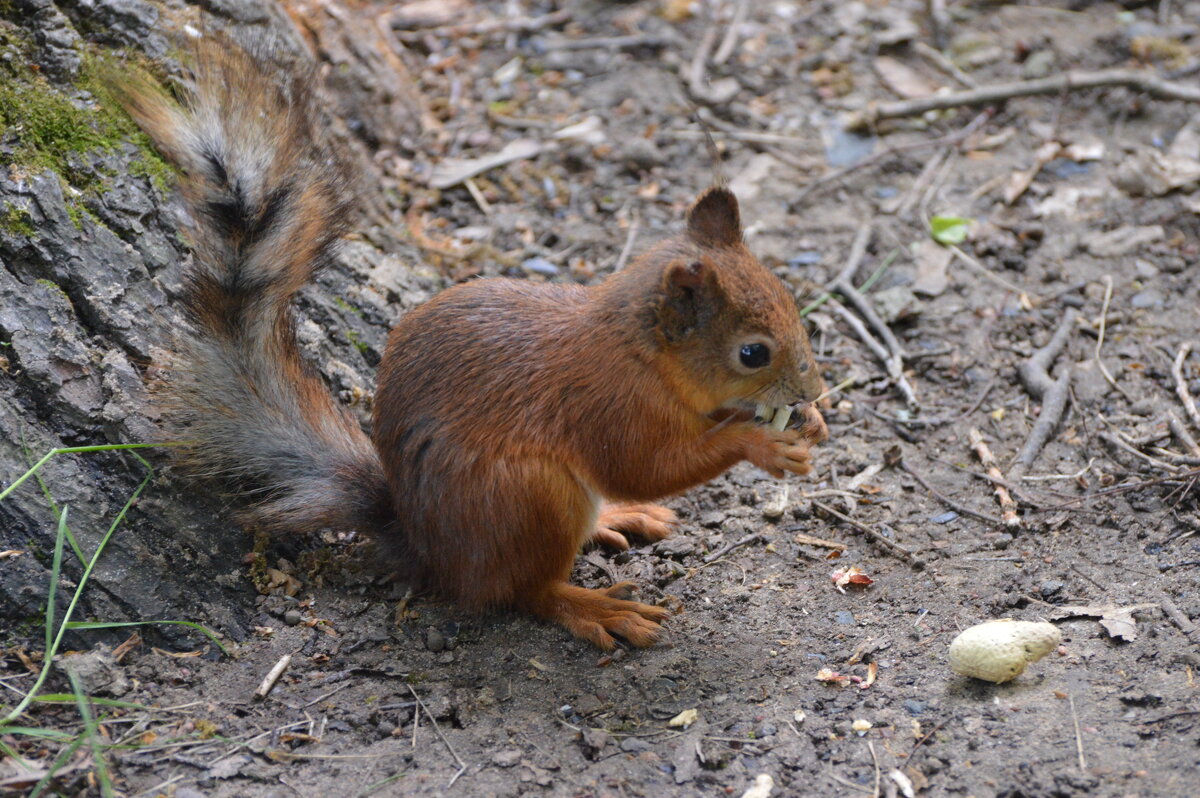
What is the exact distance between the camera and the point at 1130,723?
2.26m

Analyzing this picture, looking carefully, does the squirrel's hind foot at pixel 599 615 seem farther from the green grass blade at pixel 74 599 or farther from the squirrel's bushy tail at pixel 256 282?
the green grass blade at pixel 74 599

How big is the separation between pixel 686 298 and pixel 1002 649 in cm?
111

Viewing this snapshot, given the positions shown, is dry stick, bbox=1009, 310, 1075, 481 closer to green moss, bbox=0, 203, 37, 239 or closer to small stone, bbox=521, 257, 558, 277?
small stone, bbox=521, 257, 558, 277

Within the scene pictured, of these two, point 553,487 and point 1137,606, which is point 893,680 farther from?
point 553,487

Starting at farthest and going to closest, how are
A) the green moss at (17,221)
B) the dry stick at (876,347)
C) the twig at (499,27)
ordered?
the twig at (499,27) < the dry stick at (876,347) < the green moss at (17,221)

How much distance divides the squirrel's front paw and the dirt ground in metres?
0.42

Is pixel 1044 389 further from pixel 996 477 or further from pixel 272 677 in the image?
pixel 272 677

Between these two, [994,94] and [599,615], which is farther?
[994,94]

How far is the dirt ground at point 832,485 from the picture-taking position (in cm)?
235

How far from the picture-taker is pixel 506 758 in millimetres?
2398

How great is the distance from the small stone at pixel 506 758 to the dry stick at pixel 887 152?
2931 mm

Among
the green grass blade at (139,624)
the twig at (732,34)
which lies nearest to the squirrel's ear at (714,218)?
the green grass blade at (139,624)

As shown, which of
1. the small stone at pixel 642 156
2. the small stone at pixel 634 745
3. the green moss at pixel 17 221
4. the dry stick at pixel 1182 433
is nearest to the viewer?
the small stone at pixel 634 745

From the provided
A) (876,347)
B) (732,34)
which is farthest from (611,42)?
(876,347)
